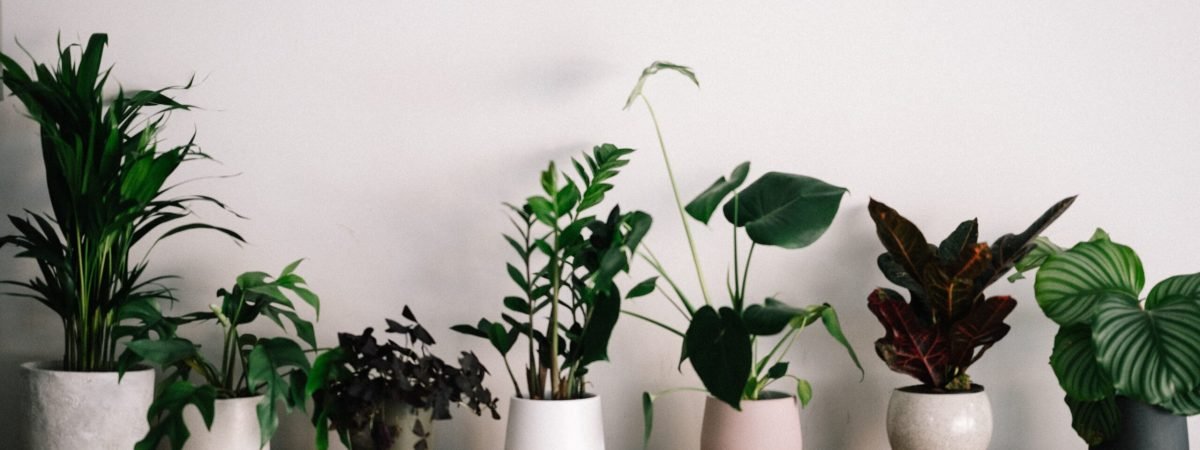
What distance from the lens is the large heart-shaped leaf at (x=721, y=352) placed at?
143cm

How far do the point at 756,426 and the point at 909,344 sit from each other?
327 mm

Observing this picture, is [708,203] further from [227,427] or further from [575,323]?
[227,427]

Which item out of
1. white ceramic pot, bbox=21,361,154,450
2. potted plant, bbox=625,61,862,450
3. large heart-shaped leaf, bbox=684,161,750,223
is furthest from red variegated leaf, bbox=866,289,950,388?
white ceramic pot, bbox=21,361,154,450

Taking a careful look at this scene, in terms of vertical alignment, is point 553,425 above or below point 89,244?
below

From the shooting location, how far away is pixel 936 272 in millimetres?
1779

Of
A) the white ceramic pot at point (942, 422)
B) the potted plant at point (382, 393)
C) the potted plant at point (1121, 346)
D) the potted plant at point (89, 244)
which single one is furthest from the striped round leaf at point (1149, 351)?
the potted plant at point (89, 244)

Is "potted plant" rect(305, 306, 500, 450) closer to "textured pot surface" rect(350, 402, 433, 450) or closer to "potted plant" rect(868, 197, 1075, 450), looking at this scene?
"textured pot surface" rect(350, 402, 433, 450)

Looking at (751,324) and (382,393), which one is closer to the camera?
(751,324)

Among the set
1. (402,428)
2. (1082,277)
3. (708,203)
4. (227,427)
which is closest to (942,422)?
(1082,277)

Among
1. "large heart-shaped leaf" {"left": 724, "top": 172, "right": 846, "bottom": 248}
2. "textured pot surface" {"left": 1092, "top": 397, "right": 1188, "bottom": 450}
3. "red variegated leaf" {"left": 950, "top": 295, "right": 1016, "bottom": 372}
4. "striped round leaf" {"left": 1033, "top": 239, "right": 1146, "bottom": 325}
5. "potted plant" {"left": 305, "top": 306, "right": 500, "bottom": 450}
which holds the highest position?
"large heart-shaped leaf" {"left": 724, "top": 172, "right": 846, "bottom": 248}

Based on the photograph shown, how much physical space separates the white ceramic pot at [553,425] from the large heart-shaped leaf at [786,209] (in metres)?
0.42

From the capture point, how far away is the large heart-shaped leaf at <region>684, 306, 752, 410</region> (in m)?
1.43

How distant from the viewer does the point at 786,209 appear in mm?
1596

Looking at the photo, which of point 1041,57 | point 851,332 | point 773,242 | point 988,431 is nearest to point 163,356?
point 773,242
